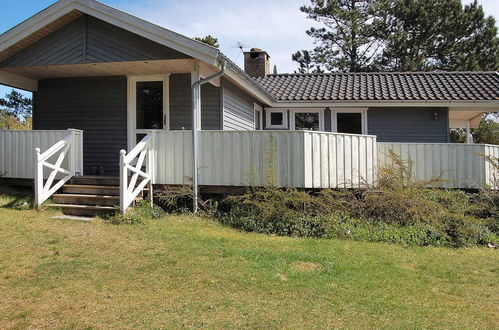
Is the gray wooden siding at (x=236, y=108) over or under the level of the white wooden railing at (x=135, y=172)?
over

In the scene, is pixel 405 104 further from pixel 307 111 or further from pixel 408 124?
pixel 307 111

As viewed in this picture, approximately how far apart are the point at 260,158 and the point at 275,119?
6647mm

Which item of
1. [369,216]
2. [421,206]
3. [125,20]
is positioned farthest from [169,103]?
[421,206]

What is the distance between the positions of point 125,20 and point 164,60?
113cm

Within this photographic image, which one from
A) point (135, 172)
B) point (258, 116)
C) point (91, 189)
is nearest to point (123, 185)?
point (135, 172)

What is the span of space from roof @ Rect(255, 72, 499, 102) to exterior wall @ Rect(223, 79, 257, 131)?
1.81 metres

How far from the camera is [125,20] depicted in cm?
848

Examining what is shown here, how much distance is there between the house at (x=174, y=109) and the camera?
8406mm

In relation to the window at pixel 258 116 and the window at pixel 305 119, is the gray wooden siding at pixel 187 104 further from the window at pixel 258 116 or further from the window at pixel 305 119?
the window at pixel 305 119

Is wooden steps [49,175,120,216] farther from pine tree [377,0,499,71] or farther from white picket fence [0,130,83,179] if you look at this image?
pine tree [377,0,499,71]

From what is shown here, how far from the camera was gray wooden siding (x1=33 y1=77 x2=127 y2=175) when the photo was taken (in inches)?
421

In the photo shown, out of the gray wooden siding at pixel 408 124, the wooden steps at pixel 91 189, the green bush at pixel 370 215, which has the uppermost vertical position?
the gray wooden siding at pixel 408 124

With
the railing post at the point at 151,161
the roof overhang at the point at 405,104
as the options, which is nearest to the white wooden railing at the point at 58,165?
the railing post at the point at 151,161

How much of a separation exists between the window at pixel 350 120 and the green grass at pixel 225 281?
7.74 m
